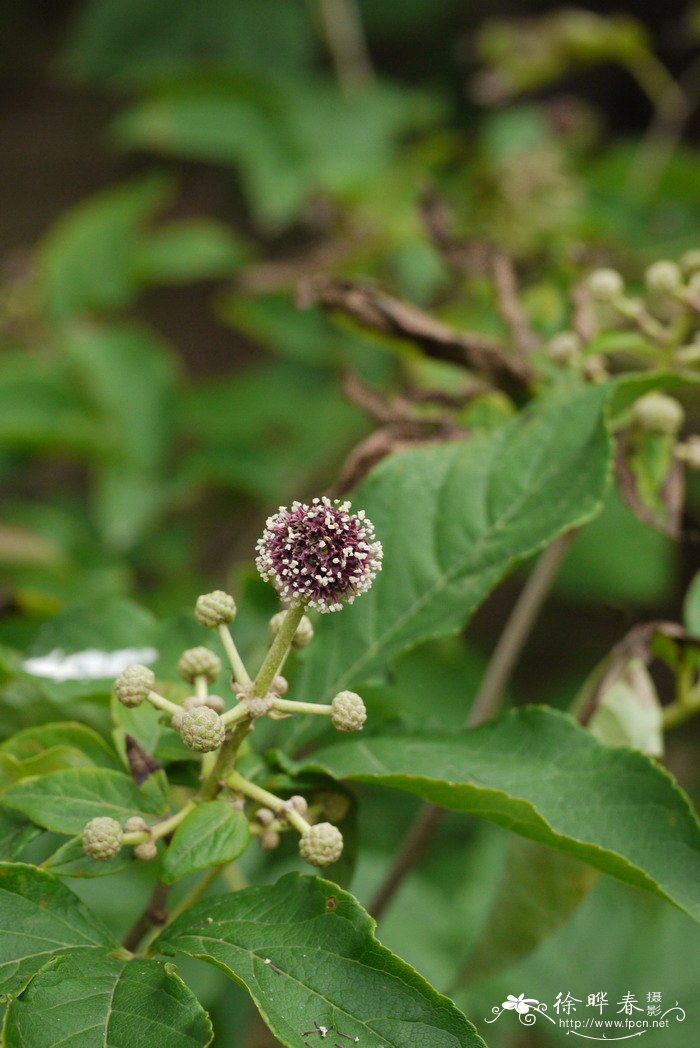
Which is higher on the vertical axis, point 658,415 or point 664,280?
point 664,280

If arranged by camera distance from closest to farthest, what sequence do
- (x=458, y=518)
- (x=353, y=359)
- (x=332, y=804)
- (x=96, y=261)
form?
(x=332, y=804) → (x=458, y=518) → (x=353, y=359) → (x=96, y=261)

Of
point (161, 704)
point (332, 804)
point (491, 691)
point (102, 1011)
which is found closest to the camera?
point (102, 1011)

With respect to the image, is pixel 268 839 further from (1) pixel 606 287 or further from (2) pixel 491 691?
(1) pixel 606 287

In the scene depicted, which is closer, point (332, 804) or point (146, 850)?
point (146, 850)

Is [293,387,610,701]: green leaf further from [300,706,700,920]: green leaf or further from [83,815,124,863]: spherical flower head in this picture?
[83,815,124,863]: spherical flower head

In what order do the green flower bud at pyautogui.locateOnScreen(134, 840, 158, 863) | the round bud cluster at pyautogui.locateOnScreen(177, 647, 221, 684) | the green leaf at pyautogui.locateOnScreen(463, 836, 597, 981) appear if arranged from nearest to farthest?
the green flower bud at pyautogui.locateOnScreen(134, 840, 158, 863) < the round bud cluster at pyautogui.locateOnScreen(177, 647, 221, 684) < the green leaf at pyautogui.locateOnScreen(463, 836, 597, 981)

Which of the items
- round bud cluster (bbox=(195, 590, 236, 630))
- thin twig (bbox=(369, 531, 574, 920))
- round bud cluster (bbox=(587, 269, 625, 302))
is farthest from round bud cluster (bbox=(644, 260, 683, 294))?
round bud cluster (bbox=(195, 590, 236, 630))

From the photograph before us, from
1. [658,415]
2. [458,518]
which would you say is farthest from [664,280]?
[458,518]
